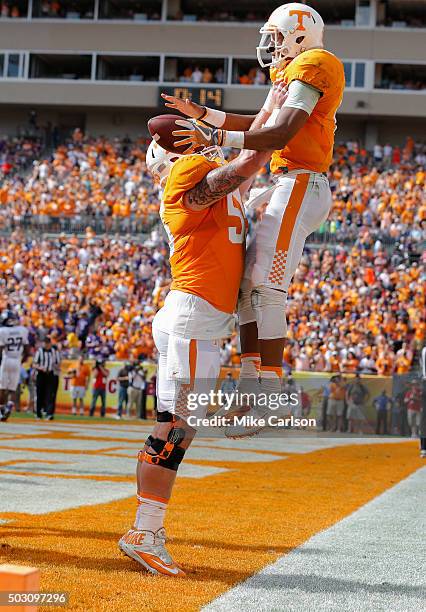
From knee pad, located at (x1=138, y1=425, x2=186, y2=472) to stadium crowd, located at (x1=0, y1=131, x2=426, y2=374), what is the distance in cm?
1192

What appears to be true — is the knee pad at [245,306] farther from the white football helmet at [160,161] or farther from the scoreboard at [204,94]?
the scoreboard at [204,94]

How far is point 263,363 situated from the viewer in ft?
13.8

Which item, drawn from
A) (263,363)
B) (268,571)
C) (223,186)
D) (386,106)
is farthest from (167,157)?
(386,106)

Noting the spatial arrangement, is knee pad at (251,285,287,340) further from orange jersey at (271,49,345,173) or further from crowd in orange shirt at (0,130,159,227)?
crowd in orange shirt at (0,130,159,227)

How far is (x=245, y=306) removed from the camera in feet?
14.2

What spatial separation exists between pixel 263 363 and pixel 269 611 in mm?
1137

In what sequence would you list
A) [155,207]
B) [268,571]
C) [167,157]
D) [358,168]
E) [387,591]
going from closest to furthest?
[387,591] → [268,571] → [167,157] → [155,207] → [358,168]

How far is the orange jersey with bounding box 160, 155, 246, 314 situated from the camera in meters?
4.27

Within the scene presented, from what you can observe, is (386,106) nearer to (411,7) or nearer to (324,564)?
(411,7)

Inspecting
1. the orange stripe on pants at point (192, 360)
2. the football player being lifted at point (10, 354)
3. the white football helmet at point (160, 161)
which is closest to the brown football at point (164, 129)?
the white football helmet at point (160, 161)

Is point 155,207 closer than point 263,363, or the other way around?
point 263,363

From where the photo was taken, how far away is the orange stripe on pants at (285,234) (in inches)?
164

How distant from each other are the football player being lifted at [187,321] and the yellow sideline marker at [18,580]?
193cm

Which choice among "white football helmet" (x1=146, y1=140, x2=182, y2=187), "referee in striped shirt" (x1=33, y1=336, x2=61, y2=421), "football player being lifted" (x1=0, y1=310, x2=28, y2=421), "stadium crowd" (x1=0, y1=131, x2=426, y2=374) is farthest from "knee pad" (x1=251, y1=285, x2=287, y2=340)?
"referee in striped shirt" (x1=33, y1=336, x2=61, y2=421)
